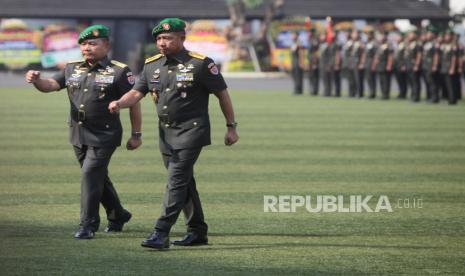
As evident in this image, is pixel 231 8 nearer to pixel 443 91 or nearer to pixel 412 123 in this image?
pixel 443 91

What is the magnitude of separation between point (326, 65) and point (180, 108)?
28574mm

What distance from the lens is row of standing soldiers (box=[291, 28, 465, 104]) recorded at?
33.1 m

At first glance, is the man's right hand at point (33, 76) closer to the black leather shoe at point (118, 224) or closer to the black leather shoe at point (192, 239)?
the black leather shoe at point (118, 224)

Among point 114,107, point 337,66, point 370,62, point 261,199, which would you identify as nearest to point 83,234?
point 114,107

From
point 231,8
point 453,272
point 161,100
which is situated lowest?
point 231,8

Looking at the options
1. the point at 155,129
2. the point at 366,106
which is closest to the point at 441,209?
the point at 155,129

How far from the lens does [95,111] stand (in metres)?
10.8

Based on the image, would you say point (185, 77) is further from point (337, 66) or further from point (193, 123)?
point (337, 66)

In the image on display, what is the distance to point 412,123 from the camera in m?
25.0

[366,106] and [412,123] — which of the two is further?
[366,106]

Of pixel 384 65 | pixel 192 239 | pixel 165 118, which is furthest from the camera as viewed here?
pixel 384 65

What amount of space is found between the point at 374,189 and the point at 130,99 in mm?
4707

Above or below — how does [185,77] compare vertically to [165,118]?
above

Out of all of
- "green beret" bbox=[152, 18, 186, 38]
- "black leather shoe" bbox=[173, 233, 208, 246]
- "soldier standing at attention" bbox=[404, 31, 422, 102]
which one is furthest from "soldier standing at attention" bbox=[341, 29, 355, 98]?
"green beret" bbox=[152, 18, 186, 38]
